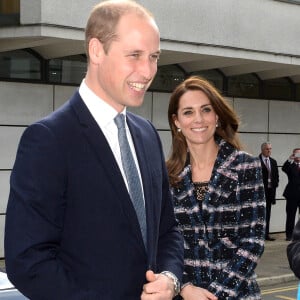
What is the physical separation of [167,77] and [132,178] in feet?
33.6

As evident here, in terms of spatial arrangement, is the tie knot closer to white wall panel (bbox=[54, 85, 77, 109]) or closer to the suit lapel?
the suit lapel

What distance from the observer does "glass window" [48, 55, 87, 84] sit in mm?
10672

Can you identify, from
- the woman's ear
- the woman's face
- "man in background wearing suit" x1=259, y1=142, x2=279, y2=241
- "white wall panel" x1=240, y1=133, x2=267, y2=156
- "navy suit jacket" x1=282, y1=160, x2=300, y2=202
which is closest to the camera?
the woman's face

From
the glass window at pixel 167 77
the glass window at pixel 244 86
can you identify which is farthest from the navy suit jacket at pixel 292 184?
the glass window at pixel 167 77

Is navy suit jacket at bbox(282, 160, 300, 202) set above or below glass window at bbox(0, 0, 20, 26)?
below

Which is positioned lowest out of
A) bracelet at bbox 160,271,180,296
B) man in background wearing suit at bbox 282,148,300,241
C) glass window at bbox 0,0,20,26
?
man in background wearing suit at bbox 282,148,300,241

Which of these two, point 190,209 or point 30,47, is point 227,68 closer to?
point 30,47

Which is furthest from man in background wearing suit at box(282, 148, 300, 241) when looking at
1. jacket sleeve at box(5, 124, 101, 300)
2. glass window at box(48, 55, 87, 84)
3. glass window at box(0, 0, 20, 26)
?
jacket sleeve at box(5, 124, 101, 300)

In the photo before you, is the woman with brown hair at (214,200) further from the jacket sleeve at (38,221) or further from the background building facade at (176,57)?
the background building facade at (176,57)

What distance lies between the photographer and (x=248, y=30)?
11.5 m

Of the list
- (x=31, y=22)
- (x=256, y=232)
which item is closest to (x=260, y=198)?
(x=256, y=232)

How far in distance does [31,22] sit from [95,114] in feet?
22.7

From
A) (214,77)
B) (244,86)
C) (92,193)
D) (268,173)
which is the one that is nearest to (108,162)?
(92,193)

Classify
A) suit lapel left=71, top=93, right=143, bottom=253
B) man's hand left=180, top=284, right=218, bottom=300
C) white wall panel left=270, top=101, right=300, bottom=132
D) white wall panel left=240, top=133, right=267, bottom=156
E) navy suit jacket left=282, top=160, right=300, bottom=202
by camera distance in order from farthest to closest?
1. white wall panel left=270, top=101, right=300, bottom=132
2. white wall panel left=240, top=133, right=267, bottom=156
3. navy suit jacket left=282, top=160, right=300, bottom=202
4. man's hand left=180, top=284, right=218, bottom=300
5. suit lapel left=71, top=93, right=143, bottom=253
